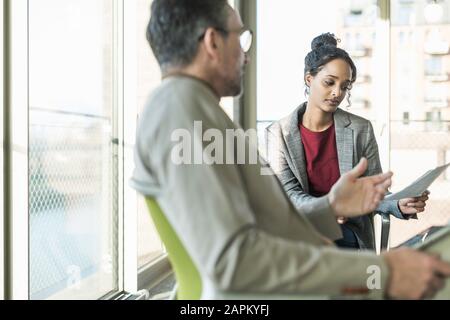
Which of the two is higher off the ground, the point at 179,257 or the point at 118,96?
the point at 118,96

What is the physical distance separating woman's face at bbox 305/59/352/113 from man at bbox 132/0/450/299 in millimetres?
960

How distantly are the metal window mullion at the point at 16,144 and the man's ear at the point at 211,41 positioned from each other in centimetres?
113

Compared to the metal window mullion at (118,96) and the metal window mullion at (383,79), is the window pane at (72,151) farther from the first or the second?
the metal window mullion at (383,79)

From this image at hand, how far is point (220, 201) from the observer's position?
2.32 ft

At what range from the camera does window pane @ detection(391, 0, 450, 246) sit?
3748 mm

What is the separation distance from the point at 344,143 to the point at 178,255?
1.02 m

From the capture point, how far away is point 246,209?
728 millimetres

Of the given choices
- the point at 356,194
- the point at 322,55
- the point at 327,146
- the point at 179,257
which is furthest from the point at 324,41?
the point at 179,257

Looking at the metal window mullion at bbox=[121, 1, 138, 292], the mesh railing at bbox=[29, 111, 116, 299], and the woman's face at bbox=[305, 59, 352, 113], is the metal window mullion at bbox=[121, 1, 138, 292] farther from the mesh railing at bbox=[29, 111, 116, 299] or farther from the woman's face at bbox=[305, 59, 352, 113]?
the woman's face at bbox=[305, 59, 352, 113]

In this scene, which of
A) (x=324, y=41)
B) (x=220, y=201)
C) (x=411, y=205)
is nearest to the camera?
(x=220, y=201)

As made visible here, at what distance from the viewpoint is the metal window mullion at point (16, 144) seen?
69.1 inches

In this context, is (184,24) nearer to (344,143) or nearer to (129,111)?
(344,143)
